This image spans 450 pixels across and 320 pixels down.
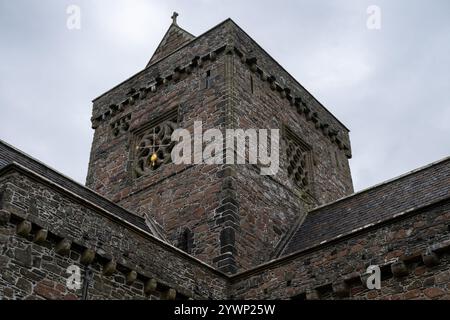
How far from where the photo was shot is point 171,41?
906 inches

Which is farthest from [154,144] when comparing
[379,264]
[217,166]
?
[379,264]

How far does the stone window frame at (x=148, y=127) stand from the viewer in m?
18.7

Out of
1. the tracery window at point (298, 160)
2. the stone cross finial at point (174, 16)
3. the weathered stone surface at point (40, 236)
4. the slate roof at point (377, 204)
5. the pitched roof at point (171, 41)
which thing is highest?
the stone cross finial at point (174, 16)

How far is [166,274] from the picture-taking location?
1216 centimetres

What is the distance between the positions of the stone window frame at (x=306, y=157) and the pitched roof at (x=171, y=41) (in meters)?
5.24

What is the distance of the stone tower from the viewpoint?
1553cm

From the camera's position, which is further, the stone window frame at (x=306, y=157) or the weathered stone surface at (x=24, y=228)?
the stone window frame at (x=306, y=157)

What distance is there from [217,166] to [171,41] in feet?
27.2

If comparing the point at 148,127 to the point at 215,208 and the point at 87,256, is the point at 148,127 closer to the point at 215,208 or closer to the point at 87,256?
the point at 215,208

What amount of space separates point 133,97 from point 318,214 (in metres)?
7.53

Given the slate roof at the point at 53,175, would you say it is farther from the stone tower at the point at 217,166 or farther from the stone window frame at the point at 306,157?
the stone window frame at the point at 306,157

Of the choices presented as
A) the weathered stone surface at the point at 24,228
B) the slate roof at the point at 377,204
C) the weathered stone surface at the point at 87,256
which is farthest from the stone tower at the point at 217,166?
the weathered stone surface at the point at 24,228

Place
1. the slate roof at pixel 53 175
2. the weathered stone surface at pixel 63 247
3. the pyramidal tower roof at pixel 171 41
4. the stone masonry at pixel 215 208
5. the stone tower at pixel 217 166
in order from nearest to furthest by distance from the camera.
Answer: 1. the weathered stone surface at pixel 63 247
2. the stone masonry at pixel 215 208
3. the slate roof at pixel 53 175
4. the stone tower at pixel 217 166
5. the pyramidal tower roof at pixel 171 41

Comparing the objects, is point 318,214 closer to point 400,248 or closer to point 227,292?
point 227,292
